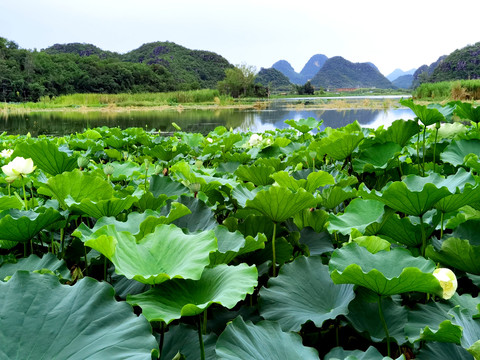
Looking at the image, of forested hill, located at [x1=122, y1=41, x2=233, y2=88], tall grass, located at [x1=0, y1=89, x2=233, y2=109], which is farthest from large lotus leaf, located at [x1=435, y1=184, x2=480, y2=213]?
forested hill, located at [x1=122, y1=41, x2=233, y2=88]

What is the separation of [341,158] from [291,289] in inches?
31.0

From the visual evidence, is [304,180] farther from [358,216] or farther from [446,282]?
[446,282]

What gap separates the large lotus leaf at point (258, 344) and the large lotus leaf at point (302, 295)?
7cm

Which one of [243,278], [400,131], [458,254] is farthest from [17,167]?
[400,131]

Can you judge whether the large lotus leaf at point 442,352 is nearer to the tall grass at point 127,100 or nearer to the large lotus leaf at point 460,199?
the large lotus leaf at point 460,199

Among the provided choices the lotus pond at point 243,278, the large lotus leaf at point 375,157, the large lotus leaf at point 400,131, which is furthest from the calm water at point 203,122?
the lotus pond at point 243,278

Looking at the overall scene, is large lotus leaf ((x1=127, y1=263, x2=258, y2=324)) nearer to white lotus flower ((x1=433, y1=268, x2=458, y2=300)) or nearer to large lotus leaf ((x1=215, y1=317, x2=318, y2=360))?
large lotus leaf ((x1=215, y1=317, x2=318, y2=360))

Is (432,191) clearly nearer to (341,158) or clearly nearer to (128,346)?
(128,346)

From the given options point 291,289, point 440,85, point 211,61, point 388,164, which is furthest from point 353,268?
point 211,61

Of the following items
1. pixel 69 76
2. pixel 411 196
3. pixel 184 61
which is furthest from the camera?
pixel 184 61

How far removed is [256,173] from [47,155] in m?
0.56

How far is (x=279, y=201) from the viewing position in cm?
62

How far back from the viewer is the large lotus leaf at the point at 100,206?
2.17 feet

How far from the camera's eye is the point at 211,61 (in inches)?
2122
